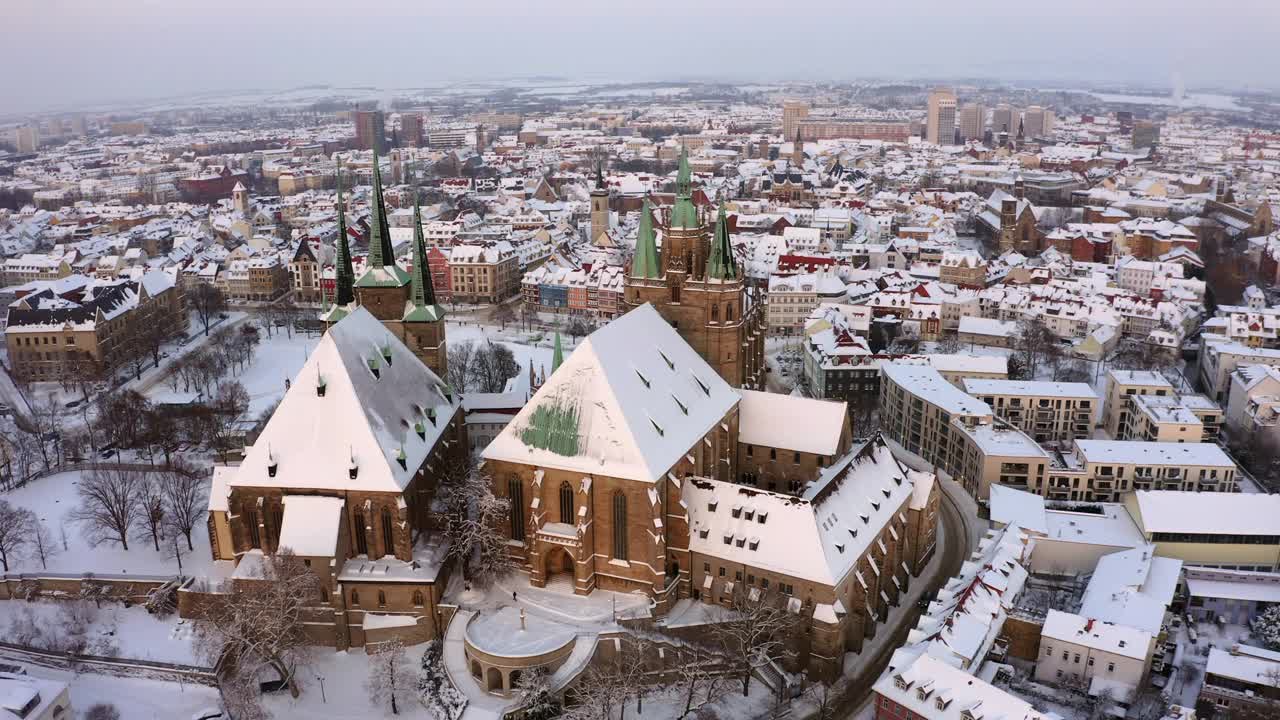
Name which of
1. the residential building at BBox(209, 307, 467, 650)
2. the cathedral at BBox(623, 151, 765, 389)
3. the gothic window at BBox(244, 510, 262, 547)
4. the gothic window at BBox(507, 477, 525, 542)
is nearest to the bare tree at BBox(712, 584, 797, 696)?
the gothic window at BBox(507, 477, 525, 542)

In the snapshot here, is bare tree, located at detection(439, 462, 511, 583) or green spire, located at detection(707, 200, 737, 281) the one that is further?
green spire, located at detection(707, 200, 737, 281)

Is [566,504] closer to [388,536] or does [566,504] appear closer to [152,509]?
[388,536]

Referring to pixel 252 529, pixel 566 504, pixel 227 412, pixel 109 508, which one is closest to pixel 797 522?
pixel 566 504

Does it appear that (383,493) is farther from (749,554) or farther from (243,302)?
(243,302)

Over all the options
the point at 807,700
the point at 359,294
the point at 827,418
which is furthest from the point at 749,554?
the point at 359,294

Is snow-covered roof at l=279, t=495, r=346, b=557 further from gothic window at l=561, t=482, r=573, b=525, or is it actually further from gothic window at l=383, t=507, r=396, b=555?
gothic window at l=561, t=482, r=573, b=525

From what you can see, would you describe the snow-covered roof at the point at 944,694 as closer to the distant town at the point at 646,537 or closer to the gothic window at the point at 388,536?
the distant town at the point at 646,537
